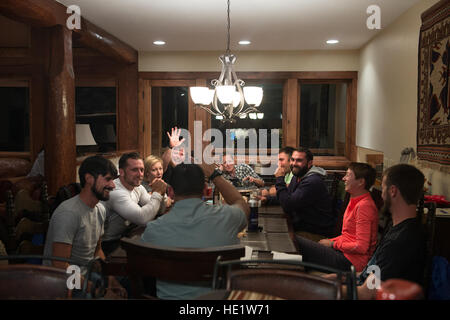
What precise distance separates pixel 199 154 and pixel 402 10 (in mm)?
3402

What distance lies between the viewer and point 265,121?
21.4 ft

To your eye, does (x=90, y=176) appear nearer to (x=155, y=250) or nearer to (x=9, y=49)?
(x=155, y=250)

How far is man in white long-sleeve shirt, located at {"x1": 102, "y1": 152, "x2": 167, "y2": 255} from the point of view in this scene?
2562mm

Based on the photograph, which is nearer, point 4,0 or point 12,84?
point 4,0

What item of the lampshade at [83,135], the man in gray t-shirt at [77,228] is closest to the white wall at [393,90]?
the man in gray t-shirt at [77,228]

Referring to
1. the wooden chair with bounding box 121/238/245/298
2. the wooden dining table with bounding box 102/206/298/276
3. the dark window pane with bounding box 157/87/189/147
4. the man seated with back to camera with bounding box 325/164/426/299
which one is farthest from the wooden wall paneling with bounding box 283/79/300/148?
the wooden chair with bounding box 121/238/245/298

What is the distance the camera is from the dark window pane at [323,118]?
6.40 meters

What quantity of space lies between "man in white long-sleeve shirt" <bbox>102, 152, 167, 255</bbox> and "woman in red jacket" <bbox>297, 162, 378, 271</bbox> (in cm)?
100

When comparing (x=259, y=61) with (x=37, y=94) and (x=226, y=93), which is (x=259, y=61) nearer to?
(x=226, y=93)

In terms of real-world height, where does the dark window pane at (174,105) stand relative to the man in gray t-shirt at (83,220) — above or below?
above

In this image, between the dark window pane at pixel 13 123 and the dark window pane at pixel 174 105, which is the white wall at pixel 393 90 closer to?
the dark window pane at pixel 174 105

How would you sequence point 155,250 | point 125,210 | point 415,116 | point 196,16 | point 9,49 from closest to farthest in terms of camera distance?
point 155,250
point 125,210
point 415,116
point 196,16
point 9,49
